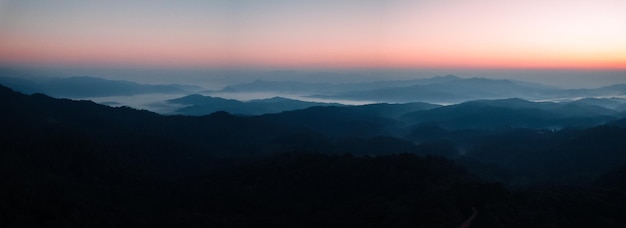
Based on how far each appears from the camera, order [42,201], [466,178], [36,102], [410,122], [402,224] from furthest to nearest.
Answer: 1. [410,122]
2. [36,102]
3. [466,178]
4. [42,201]
5. [402,224]

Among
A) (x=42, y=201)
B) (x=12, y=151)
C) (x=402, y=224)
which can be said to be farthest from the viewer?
(x=12, y=151)

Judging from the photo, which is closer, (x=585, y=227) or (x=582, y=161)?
(x=585, y=227)

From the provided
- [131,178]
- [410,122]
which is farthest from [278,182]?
[410,122]

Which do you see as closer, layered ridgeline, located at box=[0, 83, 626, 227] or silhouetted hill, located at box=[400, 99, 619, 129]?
layered ridgeline, located at box=[0, 83, 626, 227]

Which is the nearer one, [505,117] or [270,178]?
[270,178]

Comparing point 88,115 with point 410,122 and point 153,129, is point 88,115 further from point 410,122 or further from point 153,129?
point 410,122

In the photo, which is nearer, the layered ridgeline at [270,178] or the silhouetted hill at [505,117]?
the layered ridgeline at [270,178]

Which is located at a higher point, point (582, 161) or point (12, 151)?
point (12, 151)

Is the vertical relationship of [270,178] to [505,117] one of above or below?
above
